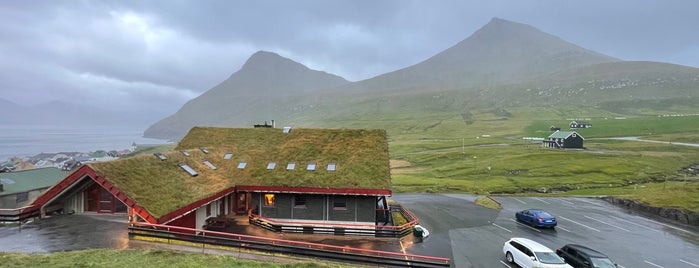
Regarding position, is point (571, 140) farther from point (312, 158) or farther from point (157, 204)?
point (157, 204)

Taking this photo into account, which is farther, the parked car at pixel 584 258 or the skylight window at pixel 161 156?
the skylight window at pixel 161 156

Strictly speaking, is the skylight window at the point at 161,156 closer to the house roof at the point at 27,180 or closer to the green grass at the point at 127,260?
the green grass at the point at 127,260

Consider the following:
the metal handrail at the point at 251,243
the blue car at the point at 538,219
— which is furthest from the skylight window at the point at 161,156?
the blue car at the point at 538,219

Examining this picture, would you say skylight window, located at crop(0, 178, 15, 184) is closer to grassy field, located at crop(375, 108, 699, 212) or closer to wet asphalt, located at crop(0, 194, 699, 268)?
wet asphalt, located at crop(0, 194, 699, 268)

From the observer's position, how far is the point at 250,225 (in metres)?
32.4

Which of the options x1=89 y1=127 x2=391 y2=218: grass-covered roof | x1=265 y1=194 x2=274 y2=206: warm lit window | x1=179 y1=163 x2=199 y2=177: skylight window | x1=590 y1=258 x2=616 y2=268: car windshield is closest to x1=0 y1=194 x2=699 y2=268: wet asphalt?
x1=265 y1=194 x2=274 y2=206: warm lit window

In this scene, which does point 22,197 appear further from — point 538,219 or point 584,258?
point 584,258

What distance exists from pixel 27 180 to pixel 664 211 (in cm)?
8868

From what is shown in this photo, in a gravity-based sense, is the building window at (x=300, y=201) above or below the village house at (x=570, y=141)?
below

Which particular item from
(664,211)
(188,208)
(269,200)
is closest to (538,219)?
(664,211)

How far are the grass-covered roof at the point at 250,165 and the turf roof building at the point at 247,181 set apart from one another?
0.28ft

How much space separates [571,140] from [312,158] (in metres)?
114

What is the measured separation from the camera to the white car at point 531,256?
24575 mm

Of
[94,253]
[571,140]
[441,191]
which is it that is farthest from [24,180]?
[571,140]
